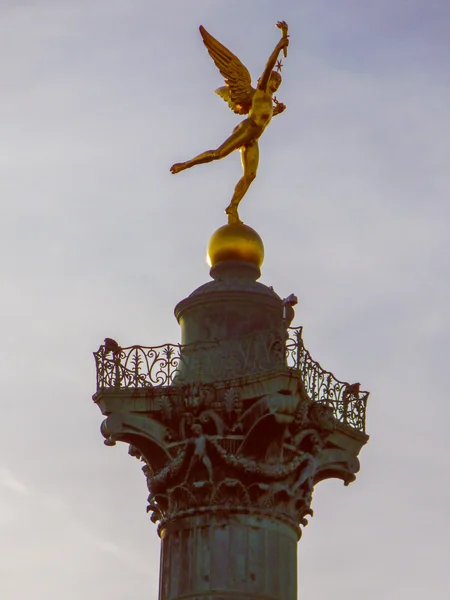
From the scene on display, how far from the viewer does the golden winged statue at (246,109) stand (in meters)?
52.2

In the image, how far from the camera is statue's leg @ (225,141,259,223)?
5209cm

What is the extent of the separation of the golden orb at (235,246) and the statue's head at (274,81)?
3588 millimetres

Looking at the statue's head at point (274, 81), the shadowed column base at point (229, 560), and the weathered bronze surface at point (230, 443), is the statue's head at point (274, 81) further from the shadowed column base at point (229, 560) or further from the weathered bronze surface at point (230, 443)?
the shadowed column base at point (229, 560)

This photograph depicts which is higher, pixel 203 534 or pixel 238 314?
pixel 238 314

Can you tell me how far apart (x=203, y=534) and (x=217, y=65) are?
1205 centimetres

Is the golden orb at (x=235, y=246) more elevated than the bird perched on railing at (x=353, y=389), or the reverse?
the golden orb at (x=235, y=246)

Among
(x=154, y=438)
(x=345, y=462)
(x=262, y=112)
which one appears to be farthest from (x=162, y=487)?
(x=262, y=112)

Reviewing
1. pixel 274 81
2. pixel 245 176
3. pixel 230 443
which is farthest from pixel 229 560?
pixel 274 81

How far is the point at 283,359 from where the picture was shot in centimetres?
4784

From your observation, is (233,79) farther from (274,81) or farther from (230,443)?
(230,443)

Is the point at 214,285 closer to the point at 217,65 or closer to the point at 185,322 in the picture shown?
the point at 185,322

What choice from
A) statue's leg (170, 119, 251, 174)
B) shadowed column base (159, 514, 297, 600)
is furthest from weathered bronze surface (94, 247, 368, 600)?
statue's leg (170, 119, 251, 174)

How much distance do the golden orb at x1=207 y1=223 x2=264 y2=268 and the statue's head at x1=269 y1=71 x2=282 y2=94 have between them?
3.59m

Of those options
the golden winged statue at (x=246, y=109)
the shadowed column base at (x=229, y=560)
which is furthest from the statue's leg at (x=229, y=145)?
the shadowed column base at (x=229, y=560)
